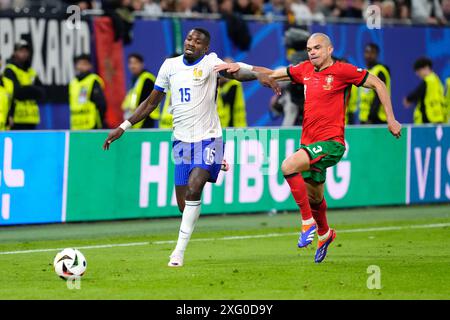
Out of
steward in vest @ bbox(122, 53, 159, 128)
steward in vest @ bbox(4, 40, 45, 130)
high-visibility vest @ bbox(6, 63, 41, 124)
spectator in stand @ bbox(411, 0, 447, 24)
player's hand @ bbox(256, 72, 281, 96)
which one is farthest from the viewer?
spectator in stand @ bbox(411, 0, 447, 24)

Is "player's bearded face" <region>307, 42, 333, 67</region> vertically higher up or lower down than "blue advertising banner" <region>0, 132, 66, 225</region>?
higher up

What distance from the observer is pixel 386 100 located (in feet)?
41.5

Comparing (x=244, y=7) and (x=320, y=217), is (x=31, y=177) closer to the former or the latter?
(x=320, y=217)

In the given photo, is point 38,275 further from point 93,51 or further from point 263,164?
point 93,51

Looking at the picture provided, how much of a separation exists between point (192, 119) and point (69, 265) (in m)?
2.21

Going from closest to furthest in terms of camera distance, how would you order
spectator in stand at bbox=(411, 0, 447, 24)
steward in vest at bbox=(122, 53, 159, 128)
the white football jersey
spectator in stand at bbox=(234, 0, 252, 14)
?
1. the white football jersey
2. steward in vest at bbox=(122, 53, 159, 128)
3. spectator in stand at bbox=(234, 0, 252, 14)
4. spectator in stand at bbox=(411, 0, 447, 24)

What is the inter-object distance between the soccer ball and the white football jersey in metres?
1.95

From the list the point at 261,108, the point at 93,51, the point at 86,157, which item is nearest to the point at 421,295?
the point at 86,157

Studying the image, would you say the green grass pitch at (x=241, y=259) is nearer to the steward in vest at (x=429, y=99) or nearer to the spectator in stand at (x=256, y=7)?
the steward in vest at (x=429, y=99)

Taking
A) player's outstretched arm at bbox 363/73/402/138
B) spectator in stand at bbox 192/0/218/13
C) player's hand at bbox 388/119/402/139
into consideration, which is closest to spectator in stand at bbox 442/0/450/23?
spectator in stand at bbox 192/0/218/13

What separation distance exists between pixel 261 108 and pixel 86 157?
8.52 metres

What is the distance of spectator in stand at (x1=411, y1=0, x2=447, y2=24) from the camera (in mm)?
27469

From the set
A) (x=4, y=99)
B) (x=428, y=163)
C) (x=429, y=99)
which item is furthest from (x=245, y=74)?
(x=429, y=99)

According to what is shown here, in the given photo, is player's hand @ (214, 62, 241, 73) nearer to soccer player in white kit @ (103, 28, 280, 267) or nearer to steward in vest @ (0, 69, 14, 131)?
soccer player in white kit @ (103, 28, 280, 267)
